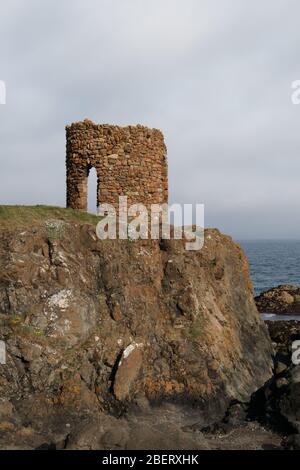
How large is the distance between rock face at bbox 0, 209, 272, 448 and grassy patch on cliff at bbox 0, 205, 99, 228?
35cm

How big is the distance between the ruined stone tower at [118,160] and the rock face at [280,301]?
2572cm

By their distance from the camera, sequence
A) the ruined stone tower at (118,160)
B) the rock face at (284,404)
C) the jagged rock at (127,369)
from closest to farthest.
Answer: the rock face at (284,404) → the jagged rock at (127,369) → the ruined stone tower at (118,160)

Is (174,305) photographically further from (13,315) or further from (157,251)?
(13,315)

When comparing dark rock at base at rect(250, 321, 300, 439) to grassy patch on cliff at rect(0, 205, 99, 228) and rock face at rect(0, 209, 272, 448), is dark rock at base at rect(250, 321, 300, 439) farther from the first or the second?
grassy patch on cliff at rect(0, 205, 99, 228)

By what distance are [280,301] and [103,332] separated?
33.0 m

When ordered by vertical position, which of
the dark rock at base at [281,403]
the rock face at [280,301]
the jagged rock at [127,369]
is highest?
the jagged rock at [127,369]

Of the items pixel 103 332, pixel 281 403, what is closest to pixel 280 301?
pixel 281 403

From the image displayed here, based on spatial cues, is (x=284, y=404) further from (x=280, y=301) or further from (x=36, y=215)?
(x=280, y=301)

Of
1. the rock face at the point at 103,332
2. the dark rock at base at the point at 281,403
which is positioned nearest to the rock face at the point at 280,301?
the rock face at the point at 103,332

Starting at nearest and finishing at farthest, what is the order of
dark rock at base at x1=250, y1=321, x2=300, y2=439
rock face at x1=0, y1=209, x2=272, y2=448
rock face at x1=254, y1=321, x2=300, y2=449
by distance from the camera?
1. rock face at x1=254, y1=321, x2=300, y2=449
2. rock face at x1=0, y1=209, x2=272, y2=448
3. dark rock at base at x1=250, y1=321, x2=300, y2=439

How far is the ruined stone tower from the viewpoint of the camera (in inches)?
941

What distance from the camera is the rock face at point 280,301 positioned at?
46.2 meters

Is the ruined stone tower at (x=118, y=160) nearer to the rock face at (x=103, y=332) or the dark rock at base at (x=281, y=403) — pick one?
the rock face at (x=103, y=332)

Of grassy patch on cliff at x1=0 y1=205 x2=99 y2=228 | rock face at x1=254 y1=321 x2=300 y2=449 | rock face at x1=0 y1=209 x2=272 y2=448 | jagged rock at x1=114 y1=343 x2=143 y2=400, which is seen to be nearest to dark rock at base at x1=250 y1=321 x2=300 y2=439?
rock face at x1=254 y1=321 x2=300 y2=449
